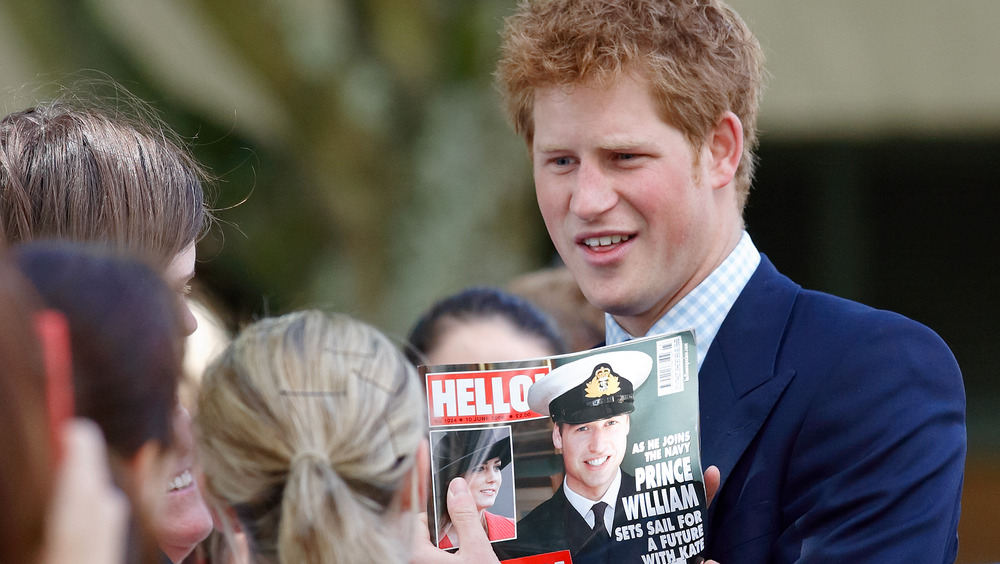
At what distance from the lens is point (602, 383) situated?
1.60 metres

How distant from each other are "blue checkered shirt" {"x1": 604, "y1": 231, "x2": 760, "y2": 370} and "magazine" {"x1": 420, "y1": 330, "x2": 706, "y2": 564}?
0.30 m

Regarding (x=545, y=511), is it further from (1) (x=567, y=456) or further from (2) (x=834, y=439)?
(2) (x=834, y=439)

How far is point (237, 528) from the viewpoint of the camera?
1.40 metres

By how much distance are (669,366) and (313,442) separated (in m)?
0.60

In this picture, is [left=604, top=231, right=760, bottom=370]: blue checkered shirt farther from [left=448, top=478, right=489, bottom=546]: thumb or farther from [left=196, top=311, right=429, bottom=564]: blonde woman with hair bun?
[left=196, top=311, right=429, bottom=564]: blonde woman with hair bun

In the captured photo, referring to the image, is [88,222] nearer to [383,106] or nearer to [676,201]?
[676,201]

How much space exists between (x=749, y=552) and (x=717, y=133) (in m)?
0.74

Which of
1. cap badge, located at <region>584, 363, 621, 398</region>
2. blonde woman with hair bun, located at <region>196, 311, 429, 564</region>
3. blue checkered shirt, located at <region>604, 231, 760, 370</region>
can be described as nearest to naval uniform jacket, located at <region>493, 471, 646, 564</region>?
cap badge, located at <region>584, 363, 621, 398</region>

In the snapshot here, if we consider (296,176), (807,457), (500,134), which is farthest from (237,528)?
(296,176)

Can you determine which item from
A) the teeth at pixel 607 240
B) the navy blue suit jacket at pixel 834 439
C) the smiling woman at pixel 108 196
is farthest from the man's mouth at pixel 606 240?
the smiling woman at pixel 108 196

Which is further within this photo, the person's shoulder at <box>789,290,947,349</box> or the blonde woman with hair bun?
the person's shoulder at <box>789,290,947,349</box>

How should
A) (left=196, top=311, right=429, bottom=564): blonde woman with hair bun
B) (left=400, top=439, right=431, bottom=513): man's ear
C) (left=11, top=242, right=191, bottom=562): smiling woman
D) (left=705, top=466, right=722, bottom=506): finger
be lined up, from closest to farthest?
(left=11, top=242, right=191, bottom=562): smiling woman < (left=196, top=311, right=429, bottom=564): blonde woman with hair bun < (left=400, top=439, right=431, bottom=513): man's ear < (left=705, top=466, right=722, bottom=506): finger

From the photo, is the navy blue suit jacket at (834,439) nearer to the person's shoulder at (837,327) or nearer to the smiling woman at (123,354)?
the person's shoulder at (837,327)

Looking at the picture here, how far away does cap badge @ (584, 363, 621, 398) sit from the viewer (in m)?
1.60
